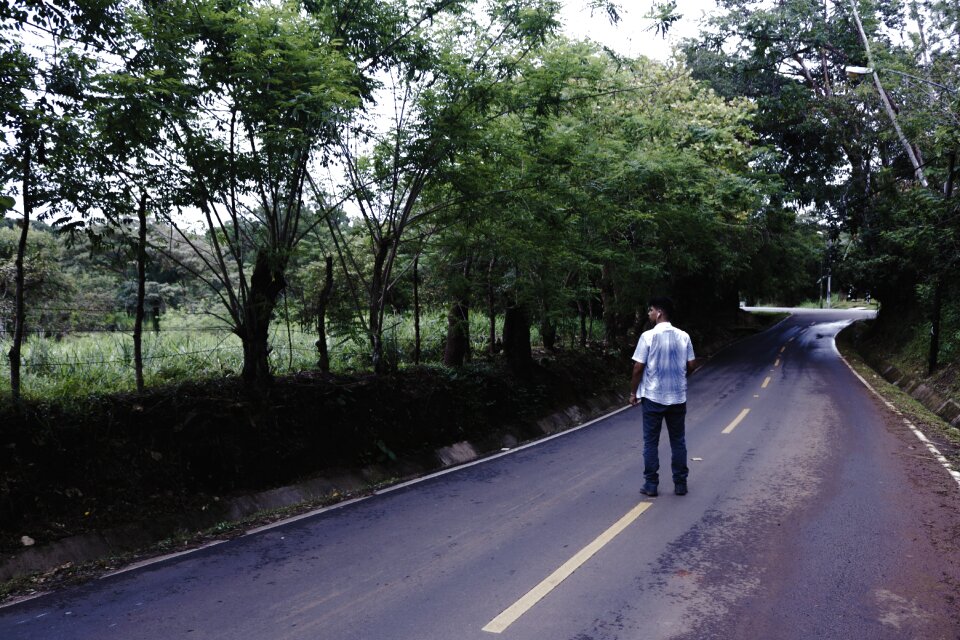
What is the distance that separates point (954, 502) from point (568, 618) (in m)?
5.35

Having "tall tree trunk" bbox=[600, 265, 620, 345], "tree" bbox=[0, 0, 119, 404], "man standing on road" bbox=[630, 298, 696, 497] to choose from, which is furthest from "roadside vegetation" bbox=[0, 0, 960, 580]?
"man standing on road" bbox=[630, 298, 696, 497]

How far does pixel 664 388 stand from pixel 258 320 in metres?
5.00

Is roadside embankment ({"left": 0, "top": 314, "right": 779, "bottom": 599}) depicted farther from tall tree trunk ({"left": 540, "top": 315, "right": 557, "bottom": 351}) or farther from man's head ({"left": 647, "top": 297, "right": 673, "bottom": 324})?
tall tree trunk ({"left": 540, "top": 315, "right": 557, "bottom": 351})

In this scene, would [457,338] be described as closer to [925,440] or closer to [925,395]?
[925,440]

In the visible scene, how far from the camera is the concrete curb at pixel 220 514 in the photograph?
17.5 feet

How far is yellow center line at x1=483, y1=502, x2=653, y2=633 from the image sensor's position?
13.5ft

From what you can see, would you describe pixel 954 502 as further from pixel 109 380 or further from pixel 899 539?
pixel 109 380

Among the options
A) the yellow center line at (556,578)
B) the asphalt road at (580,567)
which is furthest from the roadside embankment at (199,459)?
the yellow center line at (556,578)

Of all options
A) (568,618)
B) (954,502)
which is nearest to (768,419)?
(954,502)

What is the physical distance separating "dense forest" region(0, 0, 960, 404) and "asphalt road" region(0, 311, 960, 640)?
279cm

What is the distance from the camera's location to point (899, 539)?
565 centimetres

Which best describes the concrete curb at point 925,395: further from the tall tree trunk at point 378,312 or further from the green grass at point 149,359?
the green grass at point 149,359

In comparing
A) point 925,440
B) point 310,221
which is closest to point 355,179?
point 310,221

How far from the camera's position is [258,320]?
808 centimetres
